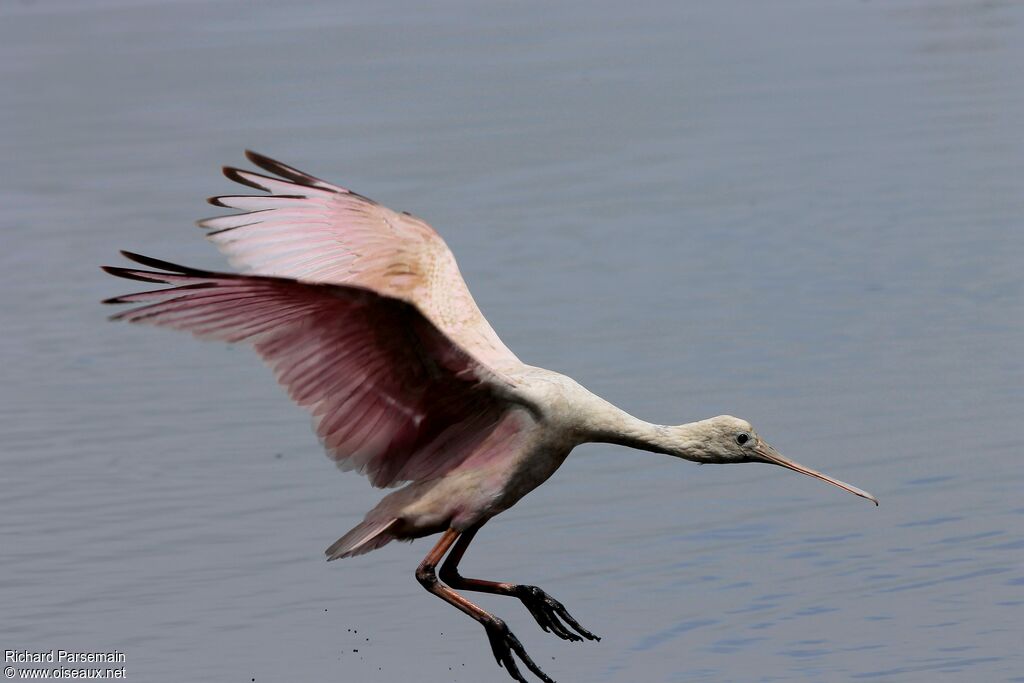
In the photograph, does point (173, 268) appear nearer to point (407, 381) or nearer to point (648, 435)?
point (407, 381)

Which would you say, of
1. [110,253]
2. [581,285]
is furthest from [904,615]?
[110,253]

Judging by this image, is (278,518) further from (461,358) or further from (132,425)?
(461,358)

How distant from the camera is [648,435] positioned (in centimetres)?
837

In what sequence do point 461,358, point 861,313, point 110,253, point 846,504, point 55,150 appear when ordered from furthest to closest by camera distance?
point 55,150 → point 110,253 → point 861,313 → point 846,504 → point 461,358

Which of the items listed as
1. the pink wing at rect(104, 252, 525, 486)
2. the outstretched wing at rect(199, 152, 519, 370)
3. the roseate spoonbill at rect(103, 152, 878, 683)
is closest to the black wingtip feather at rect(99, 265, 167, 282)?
the pink wing at rect(104, 252, 525, 486)

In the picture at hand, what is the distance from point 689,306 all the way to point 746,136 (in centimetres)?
468

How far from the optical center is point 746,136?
17.5 meters

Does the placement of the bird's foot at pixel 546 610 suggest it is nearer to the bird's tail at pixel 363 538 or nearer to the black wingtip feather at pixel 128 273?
the bird's tail at pixel 363 538

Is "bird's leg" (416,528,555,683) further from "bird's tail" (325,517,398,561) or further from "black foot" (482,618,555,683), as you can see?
"bird's tail" (325,517,398,561)

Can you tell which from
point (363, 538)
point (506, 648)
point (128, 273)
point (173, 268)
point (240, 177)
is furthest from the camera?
point (240, 177)

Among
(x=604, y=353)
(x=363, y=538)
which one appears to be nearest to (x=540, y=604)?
(x=363, y=538)

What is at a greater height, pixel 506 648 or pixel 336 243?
pixel 336 243

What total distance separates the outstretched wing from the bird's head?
850 mm

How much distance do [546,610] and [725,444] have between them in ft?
3.05
